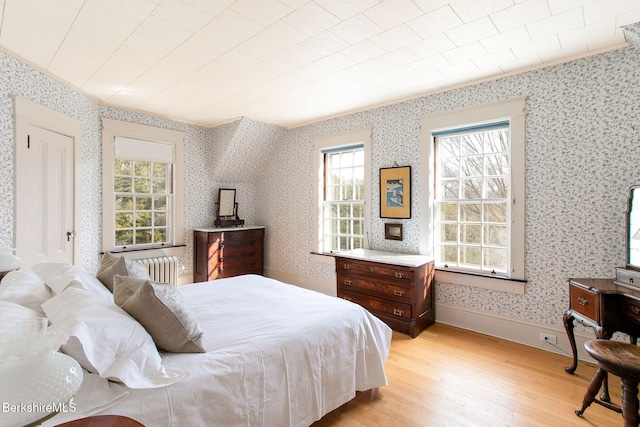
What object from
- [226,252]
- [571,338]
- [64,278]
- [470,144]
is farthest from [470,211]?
[64,278]

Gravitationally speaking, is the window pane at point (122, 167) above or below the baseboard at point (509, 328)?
above

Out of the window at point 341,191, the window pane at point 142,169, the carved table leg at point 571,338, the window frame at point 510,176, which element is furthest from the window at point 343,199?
the window pane at point 142,169

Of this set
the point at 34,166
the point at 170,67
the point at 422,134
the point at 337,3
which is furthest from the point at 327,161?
the point at 34,166

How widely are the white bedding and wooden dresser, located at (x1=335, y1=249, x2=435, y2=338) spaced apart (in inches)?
40.3

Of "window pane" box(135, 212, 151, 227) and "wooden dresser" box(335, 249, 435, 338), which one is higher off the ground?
"window pane" box(135, 212, 151, 227)

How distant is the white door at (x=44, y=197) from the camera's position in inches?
111

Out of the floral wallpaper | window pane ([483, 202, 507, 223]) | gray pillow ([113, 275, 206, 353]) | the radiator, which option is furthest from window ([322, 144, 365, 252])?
gray pillow ([113, 275, 206, 353])

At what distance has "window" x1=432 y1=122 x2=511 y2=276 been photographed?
3.34 metres

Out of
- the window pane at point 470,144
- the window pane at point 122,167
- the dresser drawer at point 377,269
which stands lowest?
the dresser drawer at point 377,269

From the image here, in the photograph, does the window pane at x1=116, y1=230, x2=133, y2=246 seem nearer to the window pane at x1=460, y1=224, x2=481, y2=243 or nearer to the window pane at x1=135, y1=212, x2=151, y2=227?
the window pane at x1=135, y1=212, x2=151, y2=227

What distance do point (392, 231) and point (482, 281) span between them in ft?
3.83

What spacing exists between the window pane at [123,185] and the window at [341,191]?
8.83 ft

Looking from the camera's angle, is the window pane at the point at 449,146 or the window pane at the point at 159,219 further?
the window pane at the point at 159,219

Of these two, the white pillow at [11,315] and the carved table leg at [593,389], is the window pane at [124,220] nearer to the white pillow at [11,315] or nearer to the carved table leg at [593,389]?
the white pillow at [11,315]
